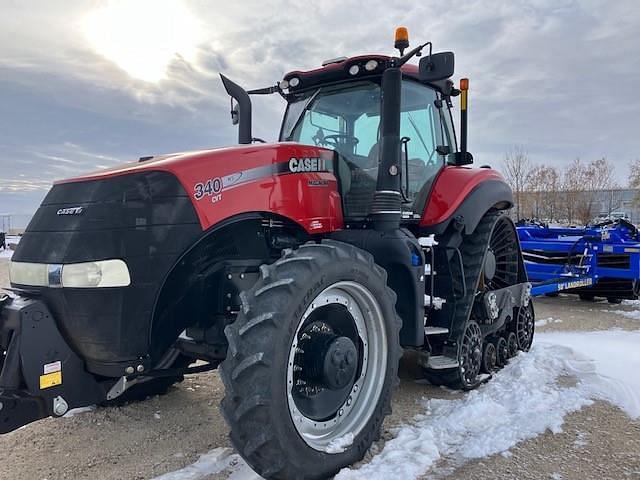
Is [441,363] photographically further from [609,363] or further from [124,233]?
[124,233]

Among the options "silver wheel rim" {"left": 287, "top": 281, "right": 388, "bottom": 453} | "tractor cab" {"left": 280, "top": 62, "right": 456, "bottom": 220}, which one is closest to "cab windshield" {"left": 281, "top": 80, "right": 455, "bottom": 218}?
"tractor cab" {"left": 280, "top": 62, "right": 456, "bottom": 220}

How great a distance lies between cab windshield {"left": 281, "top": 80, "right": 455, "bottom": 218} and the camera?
410 centimetres

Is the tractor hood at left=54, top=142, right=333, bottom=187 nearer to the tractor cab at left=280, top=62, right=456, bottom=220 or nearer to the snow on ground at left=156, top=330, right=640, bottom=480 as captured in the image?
the tractor cab at left=280, top=62, right=456, bottom=220

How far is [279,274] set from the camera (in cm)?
286

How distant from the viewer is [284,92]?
4695 mm

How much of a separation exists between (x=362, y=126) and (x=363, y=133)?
0.06m

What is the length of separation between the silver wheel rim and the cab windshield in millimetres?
927

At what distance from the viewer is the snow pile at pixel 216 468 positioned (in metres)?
3.04

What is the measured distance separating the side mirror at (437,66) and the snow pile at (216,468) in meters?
2.68

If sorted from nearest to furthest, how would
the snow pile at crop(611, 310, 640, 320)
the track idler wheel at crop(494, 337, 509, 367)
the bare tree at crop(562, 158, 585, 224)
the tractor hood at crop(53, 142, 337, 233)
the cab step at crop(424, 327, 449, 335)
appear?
the tractor hood at crop(53, 142, 337, 233) < the cab step at crop(424, 327, 449, 335) < the track idler wheel at crop(494, 337, 509, 367) < the snow pile at crop(611, 310, 640, 320) < the bare tree at crop(562, 158, 585, 224)

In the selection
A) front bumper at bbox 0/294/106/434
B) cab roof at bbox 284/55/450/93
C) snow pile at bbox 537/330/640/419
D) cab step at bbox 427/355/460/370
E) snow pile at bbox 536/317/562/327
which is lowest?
snow pile at bbox 536/317/562/327

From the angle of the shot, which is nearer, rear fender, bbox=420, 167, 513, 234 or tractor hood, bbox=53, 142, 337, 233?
tractor hood, bbox=53, 142, 337, 233

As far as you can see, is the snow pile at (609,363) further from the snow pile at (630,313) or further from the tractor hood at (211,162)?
the tractor hood at (211,162)

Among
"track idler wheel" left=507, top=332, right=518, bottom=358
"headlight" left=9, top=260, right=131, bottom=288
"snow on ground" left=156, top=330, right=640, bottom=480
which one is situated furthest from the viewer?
"track idler wheel" left=507, top=332, right=518, bottom=358
